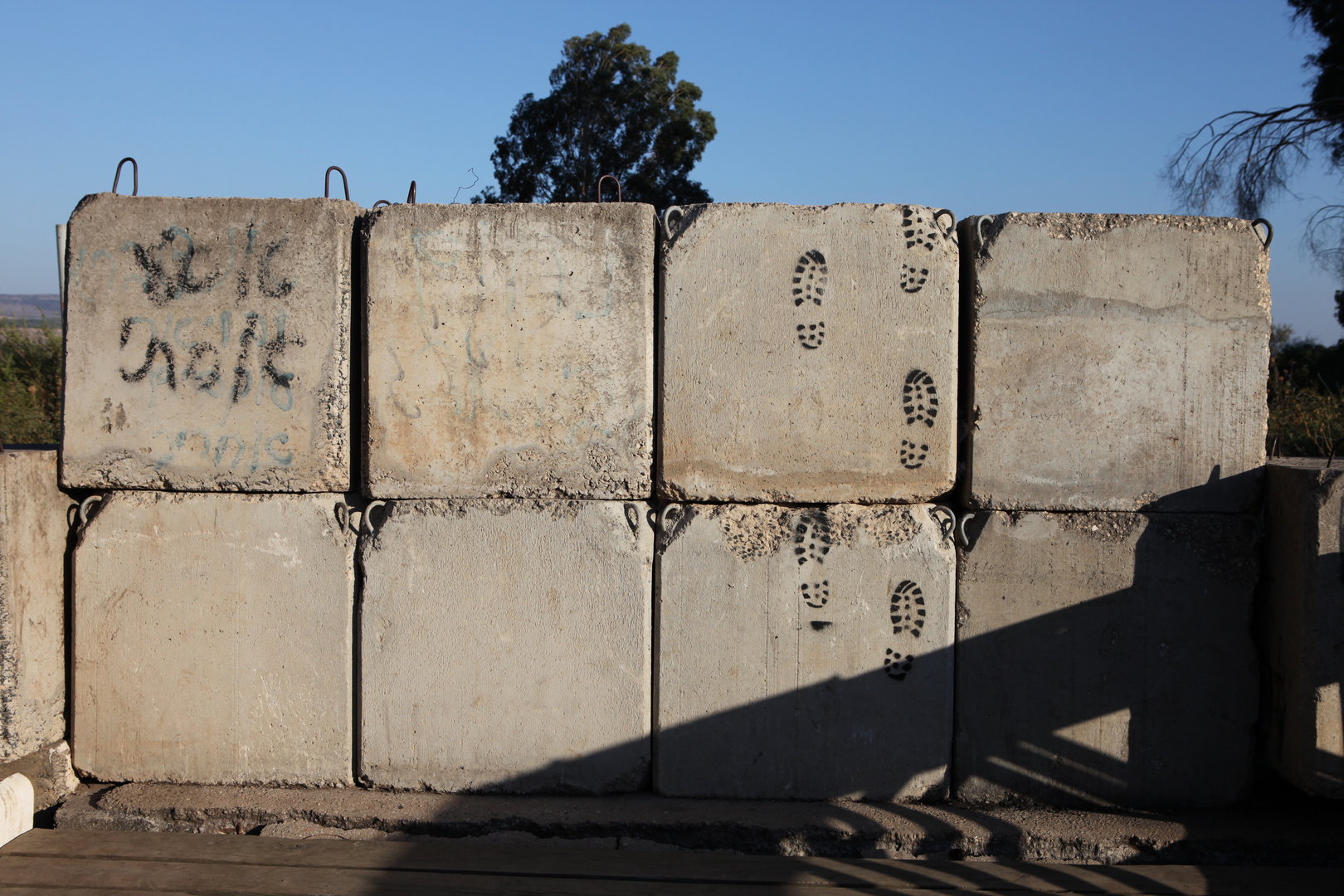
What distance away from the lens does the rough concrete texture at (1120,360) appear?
8.18 feet

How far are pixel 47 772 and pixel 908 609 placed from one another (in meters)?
2.67

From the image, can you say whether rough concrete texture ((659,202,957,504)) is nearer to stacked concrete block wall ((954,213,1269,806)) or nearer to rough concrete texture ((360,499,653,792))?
stacked concrete block wall ((954,213,1269,806))

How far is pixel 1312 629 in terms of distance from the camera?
2.29m

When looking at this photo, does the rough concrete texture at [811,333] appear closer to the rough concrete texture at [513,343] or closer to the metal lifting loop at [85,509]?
the rough concrete texture at [513,343]

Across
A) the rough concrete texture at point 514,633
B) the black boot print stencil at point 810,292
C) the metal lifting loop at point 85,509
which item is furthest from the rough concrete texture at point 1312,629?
the metal lifting loop at point 85,509

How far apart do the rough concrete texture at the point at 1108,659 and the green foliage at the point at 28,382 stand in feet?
23.3

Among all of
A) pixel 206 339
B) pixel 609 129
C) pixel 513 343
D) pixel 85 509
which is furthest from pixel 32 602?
pixel 609 129

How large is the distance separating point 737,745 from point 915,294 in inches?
58.6

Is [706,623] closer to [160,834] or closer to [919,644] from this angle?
[919,644]

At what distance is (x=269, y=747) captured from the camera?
2564 millimetres

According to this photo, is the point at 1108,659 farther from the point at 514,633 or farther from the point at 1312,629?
the point at 514,633

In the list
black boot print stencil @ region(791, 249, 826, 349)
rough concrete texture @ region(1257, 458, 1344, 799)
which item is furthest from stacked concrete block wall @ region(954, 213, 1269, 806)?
black boot print stencil @ region(791, 249, 826, 349)

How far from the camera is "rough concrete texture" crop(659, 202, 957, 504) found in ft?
8.27

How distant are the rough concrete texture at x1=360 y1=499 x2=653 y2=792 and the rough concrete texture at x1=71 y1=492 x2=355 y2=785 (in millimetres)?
136
